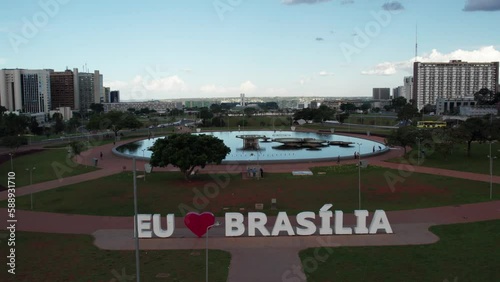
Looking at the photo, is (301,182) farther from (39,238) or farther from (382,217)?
(39,238)

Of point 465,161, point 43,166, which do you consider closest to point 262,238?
point 465,161

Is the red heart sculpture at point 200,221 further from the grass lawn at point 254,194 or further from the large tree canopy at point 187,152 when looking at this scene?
the large tree canopy at point 187,152

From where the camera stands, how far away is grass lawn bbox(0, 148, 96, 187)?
44812 mm

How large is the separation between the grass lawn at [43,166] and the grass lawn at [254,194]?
6.08 metres

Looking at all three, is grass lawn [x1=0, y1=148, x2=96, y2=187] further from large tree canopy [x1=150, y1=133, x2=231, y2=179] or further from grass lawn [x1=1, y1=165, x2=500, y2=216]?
large tree canopy [x1=150, y1=133, x2=231, y2=179]

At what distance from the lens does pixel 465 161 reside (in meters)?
51.8

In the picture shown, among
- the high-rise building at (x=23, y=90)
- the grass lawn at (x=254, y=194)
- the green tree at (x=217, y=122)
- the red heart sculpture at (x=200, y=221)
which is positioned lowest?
the grass lawn at (x=254, y=194)

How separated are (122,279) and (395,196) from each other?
891 inches

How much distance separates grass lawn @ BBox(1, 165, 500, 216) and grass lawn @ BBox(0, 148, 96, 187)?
6.08 m

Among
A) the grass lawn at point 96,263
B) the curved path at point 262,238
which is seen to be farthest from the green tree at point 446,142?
the grass lawn at point 96,263

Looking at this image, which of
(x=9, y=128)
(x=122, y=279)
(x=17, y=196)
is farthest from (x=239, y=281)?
(x=9, y=128)

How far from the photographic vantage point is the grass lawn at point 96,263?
19.2 meters

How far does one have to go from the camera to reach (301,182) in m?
40.4

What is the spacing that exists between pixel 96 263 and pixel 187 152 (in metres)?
19.8
